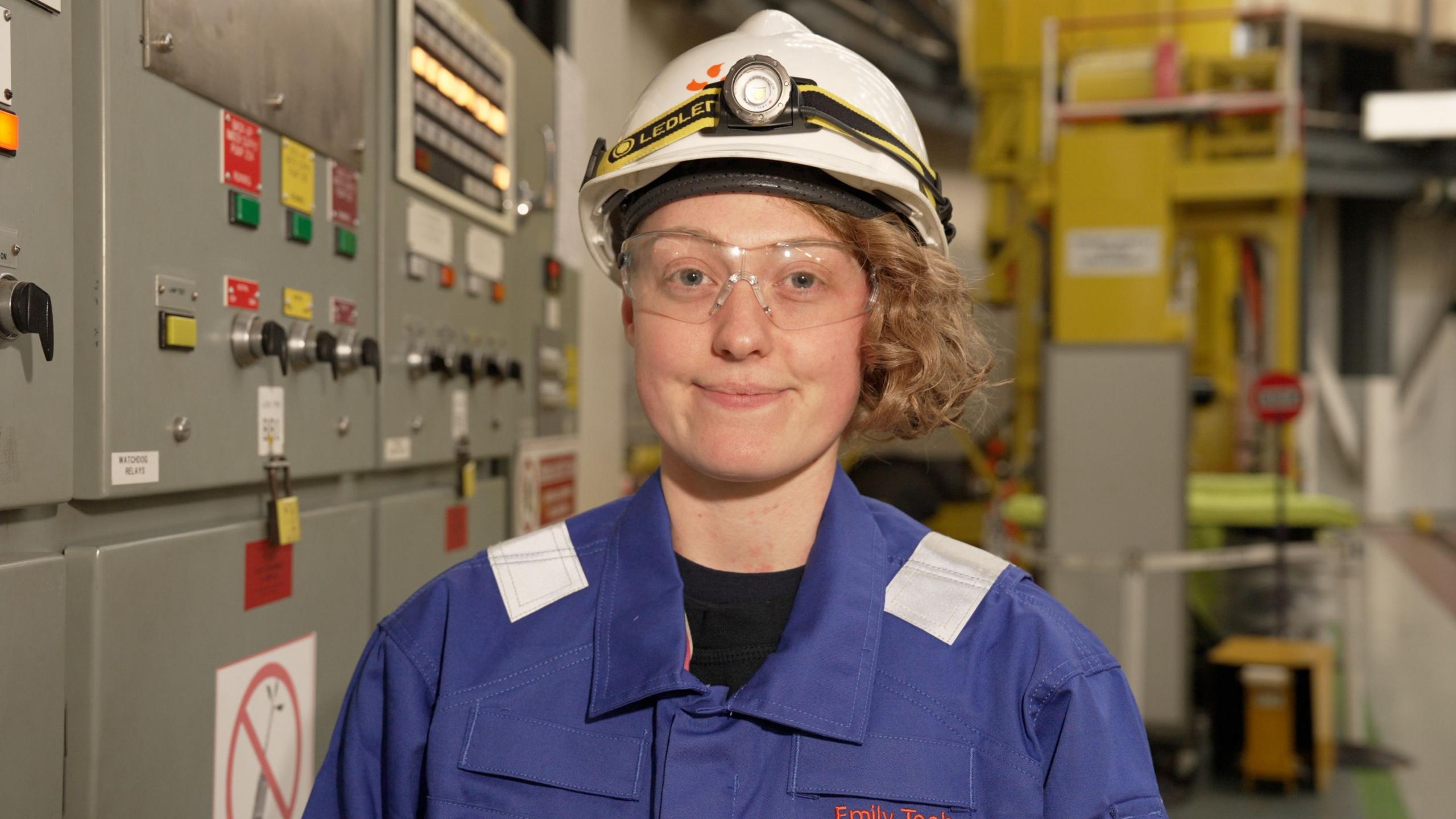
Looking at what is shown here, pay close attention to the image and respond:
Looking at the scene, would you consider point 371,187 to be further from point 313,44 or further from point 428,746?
point 428,746

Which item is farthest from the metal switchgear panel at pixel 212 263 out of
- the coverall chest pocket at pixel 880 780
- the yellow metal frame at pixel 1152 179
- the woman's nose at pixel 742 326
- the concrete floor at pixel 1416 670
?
the concrete floor at pixel 1416 670

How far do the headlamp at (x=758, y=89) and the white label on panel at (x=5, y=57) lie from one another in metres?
0.77

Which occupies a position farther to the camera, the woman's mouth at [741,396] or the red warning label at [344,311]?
the red warning label at [344,311]

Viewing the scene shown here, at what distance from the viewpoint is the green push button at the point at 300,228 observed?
5.88ft

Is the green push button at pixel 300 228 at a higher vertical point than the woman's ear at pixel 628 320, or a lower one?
higher

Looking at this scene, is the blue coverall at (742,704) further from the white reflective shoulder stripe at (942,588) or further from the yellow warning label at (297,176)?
the yellow warning label at (297,176)

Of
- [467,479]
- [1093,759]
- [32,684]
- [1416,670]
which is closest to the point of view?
[1093,759]

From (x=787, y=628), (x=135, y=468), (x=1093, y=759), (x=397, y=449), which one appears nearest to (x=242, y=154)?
(x=135, y=468)

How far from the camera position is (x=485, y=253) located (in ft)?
9.16

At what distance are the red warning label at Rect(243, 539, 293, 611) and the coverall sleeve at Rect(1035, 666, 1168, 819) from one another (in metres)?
1.25

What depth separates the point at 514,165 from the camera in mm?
3020

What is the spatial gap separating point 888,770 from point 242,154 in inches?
51.4

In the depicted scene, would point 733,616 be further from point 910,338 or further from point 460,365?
point 460,365

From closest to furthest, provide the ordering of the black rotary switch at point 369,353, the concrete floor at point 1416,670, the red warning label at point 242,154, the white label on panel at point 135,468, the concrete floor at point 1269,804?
the white label on panel at point 135,468 < the red warning label at point 242,154 < the black rotary switch at point 369,353 < the concrete floor at point 1269,804 < the concrete floor at point 1416,670
